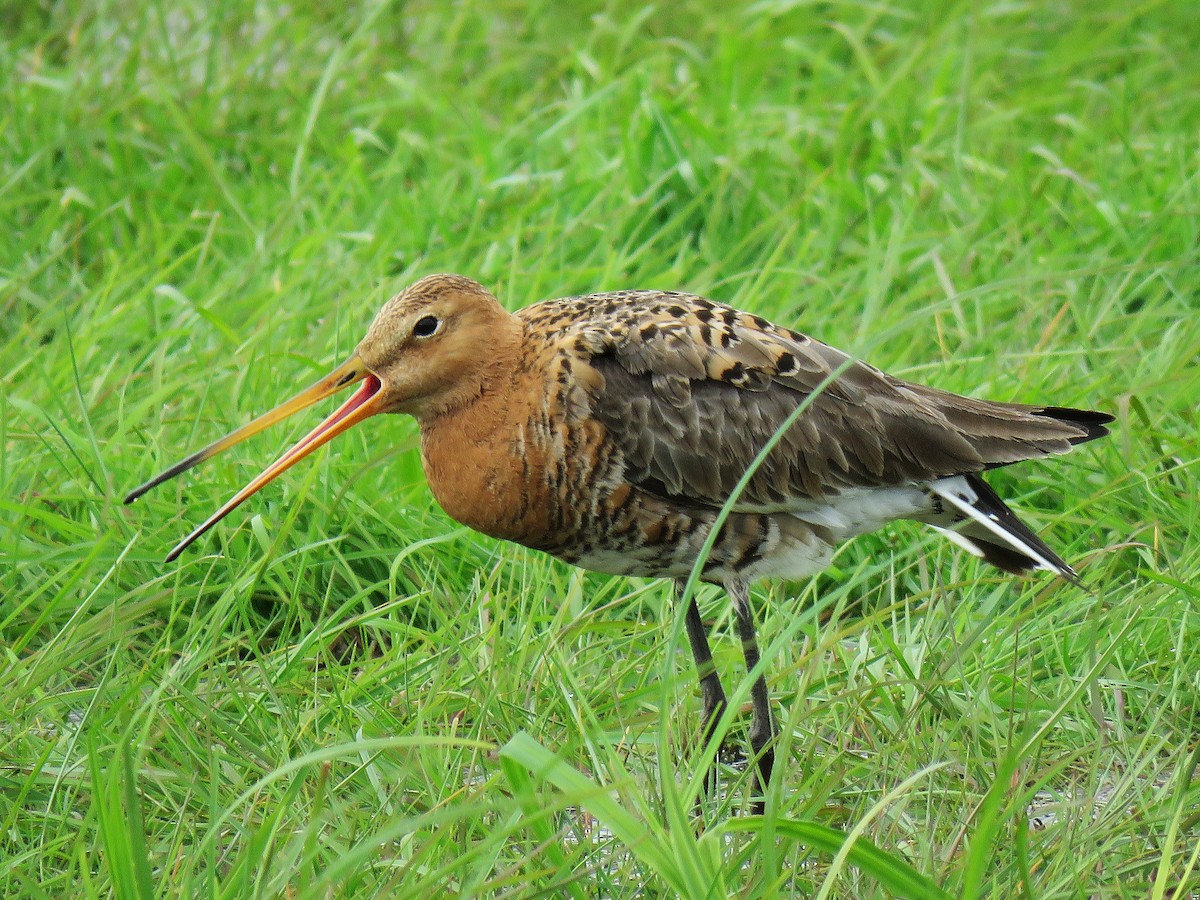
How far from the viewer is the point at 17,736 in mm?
3938

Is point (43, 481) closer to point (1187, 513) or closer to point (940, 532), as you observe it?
point (940, 532)

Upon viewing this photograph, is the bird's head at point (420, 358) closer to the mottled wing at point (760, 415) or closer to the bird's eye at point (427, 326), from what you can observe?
the bird's eye at point (427, 326)

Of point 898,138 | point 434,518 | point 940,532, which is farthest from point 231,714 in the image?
point 898,138

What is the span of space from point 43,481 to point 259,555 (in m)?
0.83

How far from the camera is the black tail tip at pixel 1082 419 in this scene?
14.6ft

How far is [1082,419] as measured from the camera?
449 centimetres

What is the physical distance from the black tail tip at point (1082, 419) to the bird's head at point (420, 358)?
1582 mm

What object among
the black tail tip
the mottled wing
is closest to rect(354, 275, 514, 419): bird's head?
the mottled wing

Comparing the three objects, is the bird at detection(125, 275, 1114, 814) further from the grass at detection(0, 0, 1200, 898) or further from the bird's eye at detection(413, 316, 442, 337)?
the grass at detection(0, 0, 1200, 898)

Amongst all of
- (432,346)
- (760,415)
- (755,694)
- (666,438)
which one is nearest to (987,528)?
(760,415)

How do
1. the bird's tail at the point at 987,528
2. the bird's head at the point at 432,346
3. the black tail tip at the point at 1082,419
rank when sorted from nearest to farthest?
1. the bird's head at the point at 432,346
2. the bird's tail at the point at 987,528
3. the black tail tip at the point at 1082,419

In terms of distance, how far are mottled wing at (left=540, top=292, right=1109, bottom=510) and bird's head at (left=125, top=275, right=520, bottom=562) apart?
279 millimetres

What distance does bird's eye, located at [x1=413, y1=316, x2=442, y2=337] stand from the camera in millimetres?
4191

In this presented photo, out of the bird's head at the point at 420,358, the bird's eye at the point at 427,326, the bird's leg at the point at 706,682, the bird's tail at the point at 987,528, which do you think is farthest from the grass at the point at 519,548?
the bird's eye at the point at 427,326
